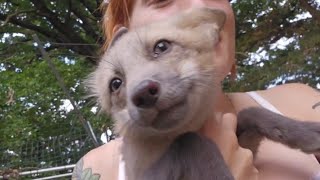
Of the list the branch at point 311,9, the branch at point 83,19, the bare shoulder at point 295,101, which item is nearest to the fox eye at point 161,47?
the bare shoulder at point 295,101

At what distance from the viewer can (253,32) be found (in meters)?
3.73

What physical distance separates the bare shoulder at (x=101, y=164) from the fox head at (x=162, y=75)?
0.29 metres

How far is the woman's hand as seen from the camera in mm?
1317

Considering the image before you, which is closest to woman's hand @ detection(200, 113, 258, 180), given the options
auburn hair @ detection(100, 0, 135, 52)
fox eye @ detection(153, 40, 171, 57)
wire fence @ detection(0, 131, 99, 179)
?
fox eye @ detection(153, 40, 171, 57)

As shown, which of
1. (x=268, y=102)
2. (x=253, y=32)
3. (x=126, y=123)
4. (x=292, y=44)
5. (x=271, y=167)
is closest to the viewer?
(x=126, y=123)

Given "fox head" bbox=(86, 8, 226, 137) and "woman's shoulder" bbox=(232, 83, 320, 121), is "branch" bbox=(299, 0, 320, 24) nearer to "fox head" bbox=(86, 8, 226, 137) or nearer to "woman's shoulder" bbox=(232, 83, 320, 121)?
"woman's shoulder" bbox=(232, 83, 320, 121)

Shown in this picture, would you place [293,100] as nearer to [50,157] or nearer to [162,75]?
[162,75]

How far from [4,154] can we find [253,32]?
2.66 metres

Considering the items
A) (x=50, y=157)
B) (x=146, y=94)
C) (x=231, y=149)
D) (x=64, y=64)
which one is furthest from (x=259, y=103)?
(x=64, y=64)

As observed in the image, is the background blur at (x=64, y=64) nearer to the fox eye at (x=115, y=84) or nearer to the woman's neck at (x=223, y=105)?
the woman's neck at (x=223, y=105)

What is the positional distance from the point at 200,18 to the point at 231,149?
0.98ft

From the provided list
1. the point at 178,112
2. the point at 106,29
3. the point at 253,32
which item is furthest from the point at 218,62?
the point at 253,32

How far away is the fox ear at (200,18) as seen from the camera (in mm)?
1323

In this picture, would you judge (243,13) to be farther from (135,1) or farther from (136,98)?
(136,98)
